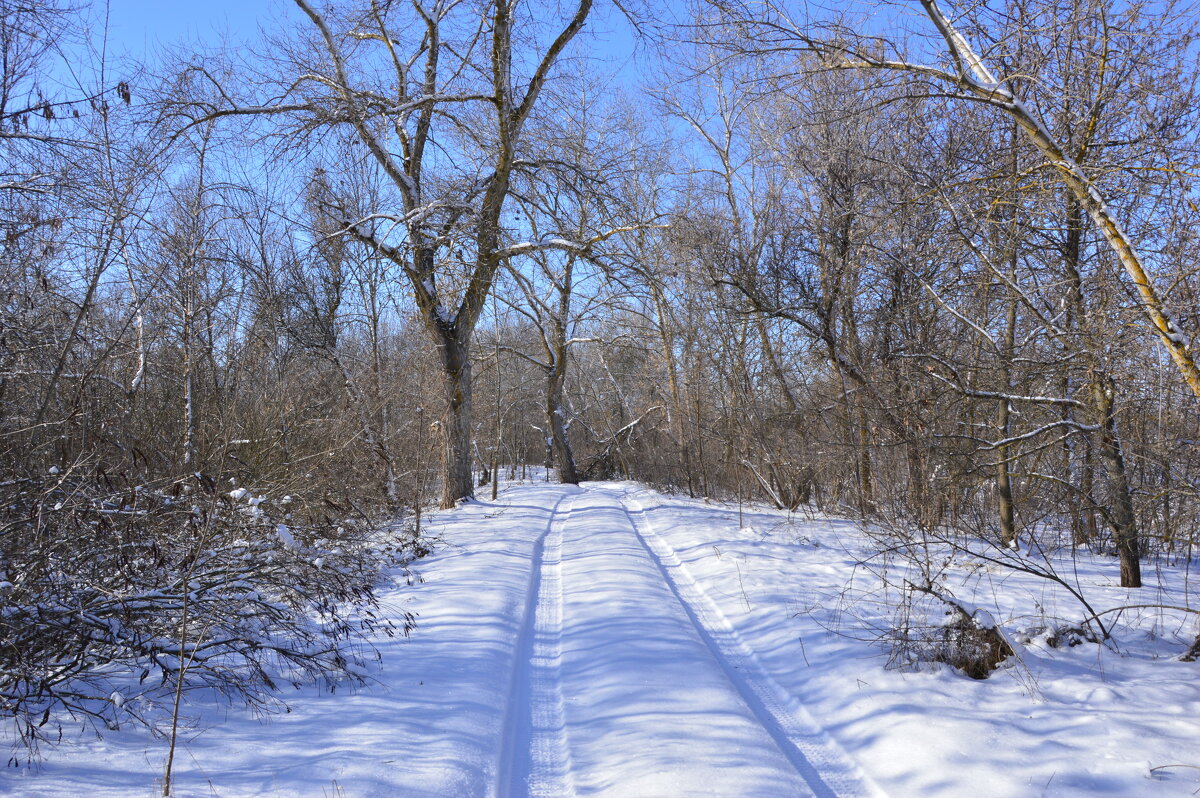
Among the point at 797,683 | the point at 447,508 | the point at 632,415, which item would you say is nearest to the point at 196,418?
the point at 447,508

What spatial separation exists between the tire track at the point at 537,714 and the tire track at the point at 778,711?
1338mm

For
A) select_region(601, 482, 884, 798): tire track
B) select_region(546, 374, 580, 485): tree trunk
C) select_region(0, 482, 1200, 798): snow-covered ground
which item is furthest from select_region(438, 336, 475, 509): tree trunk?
select_region(546, 374, 580, 485): tree trunk

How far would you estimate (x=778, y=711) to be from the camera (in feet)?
16.0

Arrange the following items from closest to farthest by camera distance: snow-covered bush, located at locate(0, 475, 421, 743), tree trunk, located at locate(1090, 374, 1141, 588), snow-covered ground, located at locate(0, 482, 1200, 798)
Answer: snow-covered ground, located at locate(0, 482, 1200, 798) < snow-covered bush, located at locate(0, 475, 421, 743) < tree trunk, located at locate(1090, 374, 1141, 588)

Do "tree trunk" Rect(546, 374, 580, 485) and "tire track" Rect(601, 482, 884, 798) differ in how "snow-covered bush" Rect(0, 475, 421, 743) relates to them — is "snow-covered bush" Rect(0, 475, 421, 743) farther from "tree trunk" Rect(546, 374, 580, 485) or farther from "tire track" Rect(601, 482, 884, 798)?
"tree trunk" Rect(546, 374, 580, 485)

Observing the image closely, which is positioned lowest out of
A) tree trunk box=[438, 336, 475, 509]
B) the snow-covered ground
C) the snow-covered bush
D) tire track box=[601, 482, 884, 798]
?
tire track box=[601, 482, 884, 798]

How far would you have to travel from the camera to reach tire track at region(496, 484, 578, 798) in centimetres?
382

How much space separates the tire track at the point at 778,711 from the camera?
3924 millimetres

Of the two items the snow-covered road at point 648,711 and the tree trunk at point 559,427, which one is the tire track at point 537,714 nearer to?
the snow-covered road at point 648,711

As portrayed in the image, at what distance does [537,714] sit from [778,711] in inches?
65.9

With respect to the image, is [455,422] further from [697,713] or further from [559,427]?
[697,713]

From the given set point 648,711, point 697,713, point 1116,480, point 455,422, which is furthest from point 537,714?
point 455,422

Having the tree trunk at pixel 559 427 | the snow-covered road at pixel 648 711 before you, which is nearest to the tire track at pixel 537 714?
the snow-covered road at pixel 648 711

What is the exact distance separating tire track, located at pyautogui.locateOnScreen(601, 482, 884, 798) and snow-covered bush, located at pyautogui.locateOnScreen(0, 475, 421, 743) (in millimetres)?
2905
